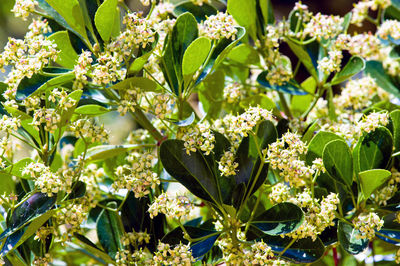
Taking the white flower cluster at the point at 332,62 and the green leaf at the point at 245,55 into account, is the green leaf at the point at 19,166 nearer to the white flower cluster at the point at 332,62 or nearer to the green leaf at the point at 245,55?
the green leaf at the point at 245,55

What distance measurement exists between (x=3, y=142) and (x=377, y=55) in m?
0.95

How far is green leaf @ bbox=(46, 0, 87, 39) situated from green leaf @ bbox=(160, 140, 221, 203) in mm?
260

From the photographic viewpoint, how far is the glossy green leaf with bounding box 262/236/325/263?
0.93 m

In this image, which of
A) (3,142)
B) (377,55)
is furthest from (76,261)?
(377,55)

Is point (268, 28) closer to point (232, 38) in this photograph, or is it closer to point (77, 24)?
point (232, 38)

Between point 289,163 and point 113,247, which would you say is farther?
point 113,247

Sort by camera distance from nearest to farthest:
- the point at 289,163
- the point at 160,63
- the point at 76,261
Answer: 1. the point at 289,163
2. the point at 160,63
3. the point at 76,261

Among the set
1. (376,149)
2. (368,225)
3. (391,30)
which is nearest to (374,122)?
(376,149)

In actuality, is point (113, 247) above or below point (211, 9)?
below

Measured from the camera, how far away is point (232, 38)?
39.6 inches

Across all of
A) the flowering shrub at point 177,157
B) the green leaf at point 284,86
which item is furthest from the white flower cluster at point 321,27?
the green leaf at point 284,86

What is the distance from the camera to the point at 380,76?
1.42 m

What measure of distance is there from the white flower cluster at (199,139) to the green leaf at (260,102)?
19cm

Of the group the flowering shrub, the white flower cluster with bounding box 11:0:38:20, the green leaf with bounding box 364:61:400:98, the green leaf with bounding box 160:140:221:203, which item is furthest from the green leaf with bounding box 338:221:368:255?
the white flower cluster with bounding box 11:0:38:20
